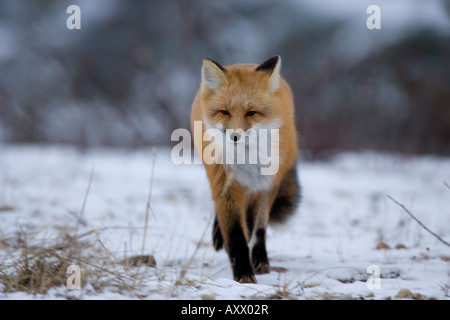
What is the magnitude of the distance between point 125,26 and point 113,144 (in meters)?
3.35

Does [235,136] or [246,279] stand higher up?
[235,136]

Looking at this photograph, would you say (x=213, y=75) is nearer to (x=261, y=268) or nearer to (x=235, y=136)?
(x=235, y=136)

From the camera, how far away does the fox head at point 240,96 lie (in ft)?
9.52

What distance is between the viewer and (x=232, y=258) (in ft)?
9.61

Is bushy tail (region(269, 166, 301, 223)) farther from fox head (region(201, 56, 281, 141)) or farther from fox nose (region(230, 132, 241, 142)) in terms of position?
fox nose (region(230, 132, 241, 142))

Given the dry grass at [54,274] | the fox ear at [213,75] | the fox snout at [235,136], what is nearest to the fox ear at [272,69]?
the fox ear at [213,75]

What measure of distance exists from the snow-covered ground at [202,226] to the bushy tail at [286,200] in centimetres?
11

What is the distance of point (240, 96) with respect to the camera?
2951 millimetres

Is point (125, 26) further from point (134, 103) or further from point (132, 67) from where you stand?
point (134, 103)

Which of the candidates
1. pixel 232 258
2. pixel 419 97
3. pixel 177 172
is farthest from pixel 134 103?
pixel 232 258

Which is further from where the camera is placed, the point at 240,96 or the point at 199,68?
the point at 199,68

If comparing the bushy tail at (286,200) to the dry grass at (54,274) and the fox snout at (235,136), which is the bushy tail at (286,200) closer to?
the fox snout at (235,136)

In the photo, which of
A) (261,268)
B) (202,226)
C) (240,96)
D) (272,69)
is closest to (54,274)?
(261,268)

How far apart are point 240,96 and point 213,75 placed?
27 cm
